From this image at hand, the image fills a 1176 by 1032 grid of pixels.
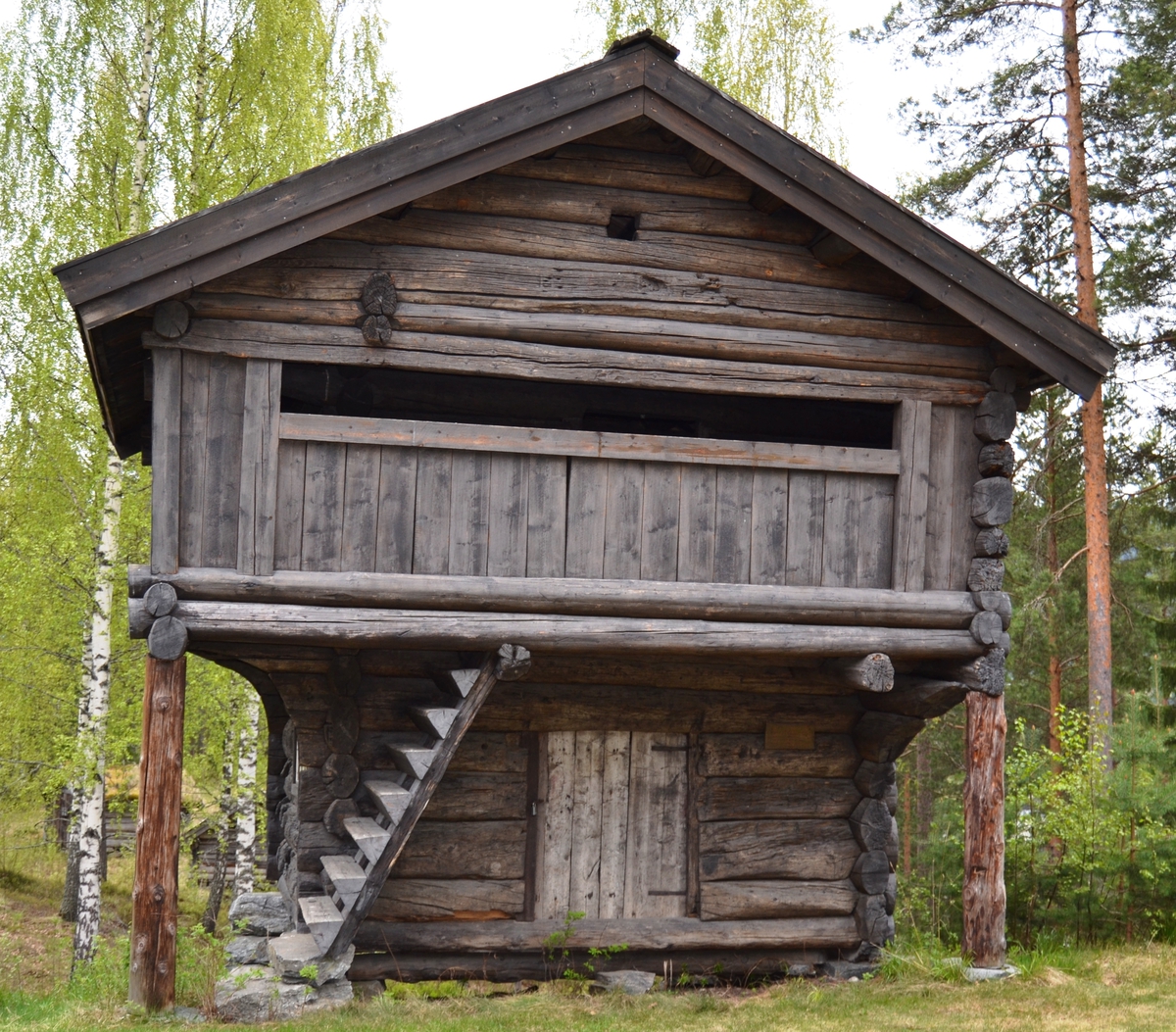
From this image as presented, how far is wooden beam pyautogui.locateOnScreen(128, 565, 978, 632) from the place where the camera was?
744 cm

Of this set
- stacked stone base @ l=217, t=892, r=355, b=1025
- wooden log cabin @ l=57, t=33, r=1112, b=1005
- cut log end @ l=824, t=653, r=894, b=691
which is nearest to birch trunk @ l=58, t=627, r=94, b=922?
wooden log cabin @ l=57, t=33, r=1112, b=1005

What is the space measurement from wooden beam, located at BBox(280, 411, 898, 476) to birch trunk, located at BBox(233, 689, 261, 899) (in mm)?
7886

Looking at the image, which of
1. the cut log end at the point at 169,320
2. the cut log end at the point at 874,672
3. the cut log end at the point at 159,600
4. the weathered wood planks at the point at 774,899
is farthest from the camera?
the weathered wood planks at the point at 774,899

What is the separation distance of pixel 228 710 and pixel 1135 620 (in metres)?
13.2

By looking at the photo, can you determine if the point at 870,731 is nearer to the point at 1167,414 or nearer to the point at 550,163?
the point at 550,163

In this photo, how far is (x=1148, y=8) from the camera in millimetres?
15430

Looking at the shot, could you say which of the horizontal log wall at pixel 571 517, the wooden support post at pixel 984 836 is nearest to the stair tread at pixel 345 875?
the horizontal log wall at pixel 571 517

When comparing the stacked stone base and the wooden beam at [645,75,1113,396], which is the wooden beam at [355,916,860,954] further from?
the wooden beam at [645,75,1113,396]

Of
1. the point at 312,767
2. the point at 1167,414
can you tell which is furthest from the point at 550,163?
the point at 1167,414

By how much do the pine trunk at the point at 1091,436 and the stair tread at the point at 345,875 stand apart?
9393 mm

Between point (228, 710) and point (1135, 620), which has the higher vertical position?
point (1135, 620)

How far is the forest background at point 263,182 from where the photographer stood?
437 inches

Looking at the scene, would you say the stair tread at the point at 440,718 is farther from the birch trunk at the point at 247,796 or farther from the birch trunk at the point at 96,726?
the birch trunk at the point at 247,796

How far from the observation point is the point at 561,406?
1039cm
